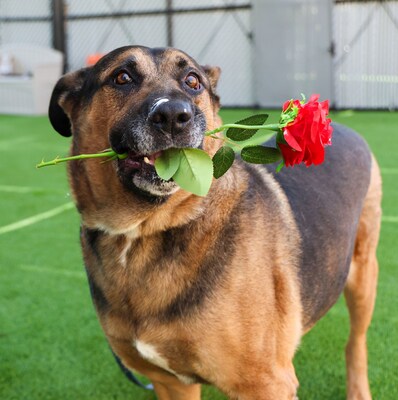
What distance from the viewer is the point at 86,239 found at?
8.17 feet

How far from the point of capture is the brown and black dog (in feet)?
7.10

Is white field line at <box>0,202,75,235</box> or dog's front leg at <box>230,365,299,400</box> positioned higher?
dog's front leg at <box>230,365,299,400</box>

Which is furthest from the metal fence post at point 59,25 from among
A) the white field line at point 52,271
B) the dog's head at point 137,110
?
the dog's head at point 137,110

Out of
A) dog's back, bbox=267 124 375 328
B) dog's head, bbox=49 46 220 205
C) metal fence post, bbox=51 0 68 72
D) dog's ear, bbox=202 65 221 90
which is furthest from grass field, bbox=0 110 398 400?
metal fence post, bbox=51 0 68 72

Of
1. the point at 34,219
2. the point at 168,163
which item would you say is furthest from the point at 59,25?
the point at 168,163

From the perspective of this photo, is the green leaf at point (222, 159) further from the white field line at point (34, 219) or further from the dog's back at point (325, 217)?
the white field line at point (34, 219)

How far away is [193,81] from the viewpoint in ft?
8.09

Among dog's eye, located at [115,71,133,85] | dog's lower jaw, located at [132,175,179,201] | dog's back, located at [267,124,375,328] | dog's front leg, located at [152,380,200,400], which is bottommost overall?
dog's front leg, located at [152,380,200,400]

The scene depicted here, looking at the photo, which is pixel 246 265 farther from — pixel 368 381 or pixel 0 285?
pixel 0 285

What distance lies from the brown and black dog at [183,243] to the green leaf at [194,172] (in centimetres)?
8

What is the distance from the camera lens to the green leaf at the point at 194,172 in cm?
183

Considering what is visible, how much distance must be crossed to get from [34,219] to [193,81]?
12.7ft

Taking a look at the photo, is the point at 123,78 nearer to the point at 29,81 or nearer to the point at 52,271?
the point at 52,271

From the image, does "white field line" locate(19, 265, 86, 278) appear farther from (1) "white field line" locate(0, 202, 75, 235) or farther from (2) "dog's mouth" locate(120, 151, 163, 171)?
(2) "dog's mouth" locate(120, 151, 163, 171)
